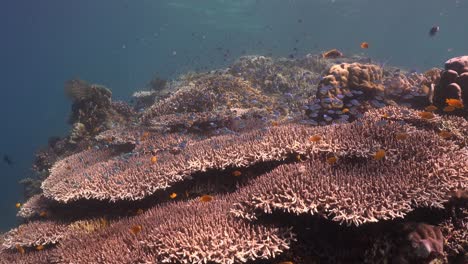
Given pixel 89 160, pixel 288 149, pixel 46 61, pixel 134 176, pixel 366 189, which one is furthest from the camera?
pixel 46 61

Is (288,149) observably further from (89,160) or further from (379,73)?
(89,160)

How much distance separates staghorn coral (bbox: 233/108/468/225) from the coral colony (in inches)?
0.8

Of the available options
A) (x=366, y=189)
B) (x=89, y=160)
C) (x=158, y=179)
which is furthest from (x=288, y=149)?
(x=89, y=160)

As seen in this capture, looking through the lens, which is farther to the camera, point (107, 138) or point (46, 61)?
point (46, 61)

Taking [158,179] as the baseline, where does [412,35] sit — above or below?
above

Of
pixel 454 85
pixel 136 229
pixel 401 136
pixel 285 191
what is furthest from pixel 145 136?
pixel 454 85

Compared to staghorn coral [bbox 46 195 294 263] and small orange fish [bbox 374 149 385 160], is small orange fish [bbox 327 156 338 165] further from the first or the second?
staghorn coral [bbox 46 195 294 263]

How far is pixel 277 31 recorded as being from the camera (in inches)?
4983

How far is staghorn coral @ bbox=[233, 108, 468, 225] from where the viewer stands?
13.8 feet

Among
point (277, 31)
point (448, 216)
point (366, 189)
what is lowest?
point (448, 216)

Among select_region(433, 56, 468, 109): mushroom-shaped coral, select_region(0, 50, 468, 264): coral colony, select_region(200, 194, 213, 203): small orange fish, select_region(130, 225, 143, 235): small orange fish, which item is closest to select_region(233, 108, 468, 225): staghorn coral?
select_region(0, 50, 468, 264): coral colony

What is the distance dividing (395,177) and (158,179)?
403cm

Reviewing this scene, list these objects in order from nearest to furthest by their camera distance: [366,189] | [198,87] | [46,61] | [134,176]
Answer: [366,189]
[134,176]
[198,87]
[46,61]

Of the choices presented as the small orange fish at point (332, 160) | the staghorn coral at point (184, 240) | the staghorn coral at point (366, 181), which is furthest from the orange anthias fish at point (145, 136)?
the small orange fish at point (332, 160)
